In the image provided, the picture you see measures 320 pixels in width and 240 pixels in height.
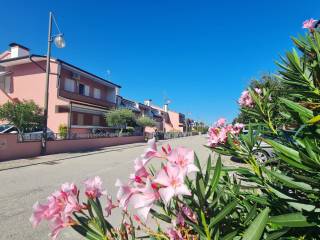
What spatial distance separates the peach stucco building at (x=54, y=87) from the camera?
23172 mm

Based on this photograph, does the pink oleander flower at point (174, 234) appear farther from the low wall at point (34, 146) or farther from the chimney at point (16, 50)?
the chimney at point (16, 50)

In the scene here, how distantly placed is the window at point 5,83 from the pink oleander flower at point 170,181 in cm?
2947

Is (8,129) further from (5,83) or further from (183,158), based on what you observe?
(183,158)

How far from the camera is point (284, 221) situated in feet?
2.77

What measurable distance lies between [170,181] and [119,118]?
27181 millimetres

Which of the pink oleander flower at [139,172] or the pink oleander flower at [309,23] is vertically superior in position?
the pink oleander flower at [309,23]

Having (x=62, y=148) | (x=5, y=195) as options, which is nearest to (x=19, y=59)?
(x=62, y=148)

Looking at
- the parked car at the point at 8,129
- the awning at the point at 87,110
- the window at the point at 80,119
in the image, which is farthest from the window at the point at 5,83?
the parked car at the point at 8,129

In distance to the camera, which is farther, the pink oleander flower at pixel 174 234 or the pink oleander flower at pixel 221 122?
the pink oleander flower at pixel 221 122

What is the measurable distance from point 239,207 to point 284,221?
656mm

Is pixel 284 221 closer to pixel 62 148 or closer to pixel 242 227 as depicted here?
pixel 242 227

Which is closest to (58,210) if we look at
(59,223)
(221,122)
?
(59,223)

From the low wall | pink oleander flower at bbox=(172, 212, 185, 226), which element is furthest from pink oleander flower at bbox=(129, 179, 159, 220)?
the low wall

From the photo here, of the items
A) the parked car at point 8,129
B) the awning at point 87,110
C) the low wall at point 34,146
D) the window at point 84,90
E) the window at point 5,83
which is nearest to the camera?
the low wall at point 34,146
